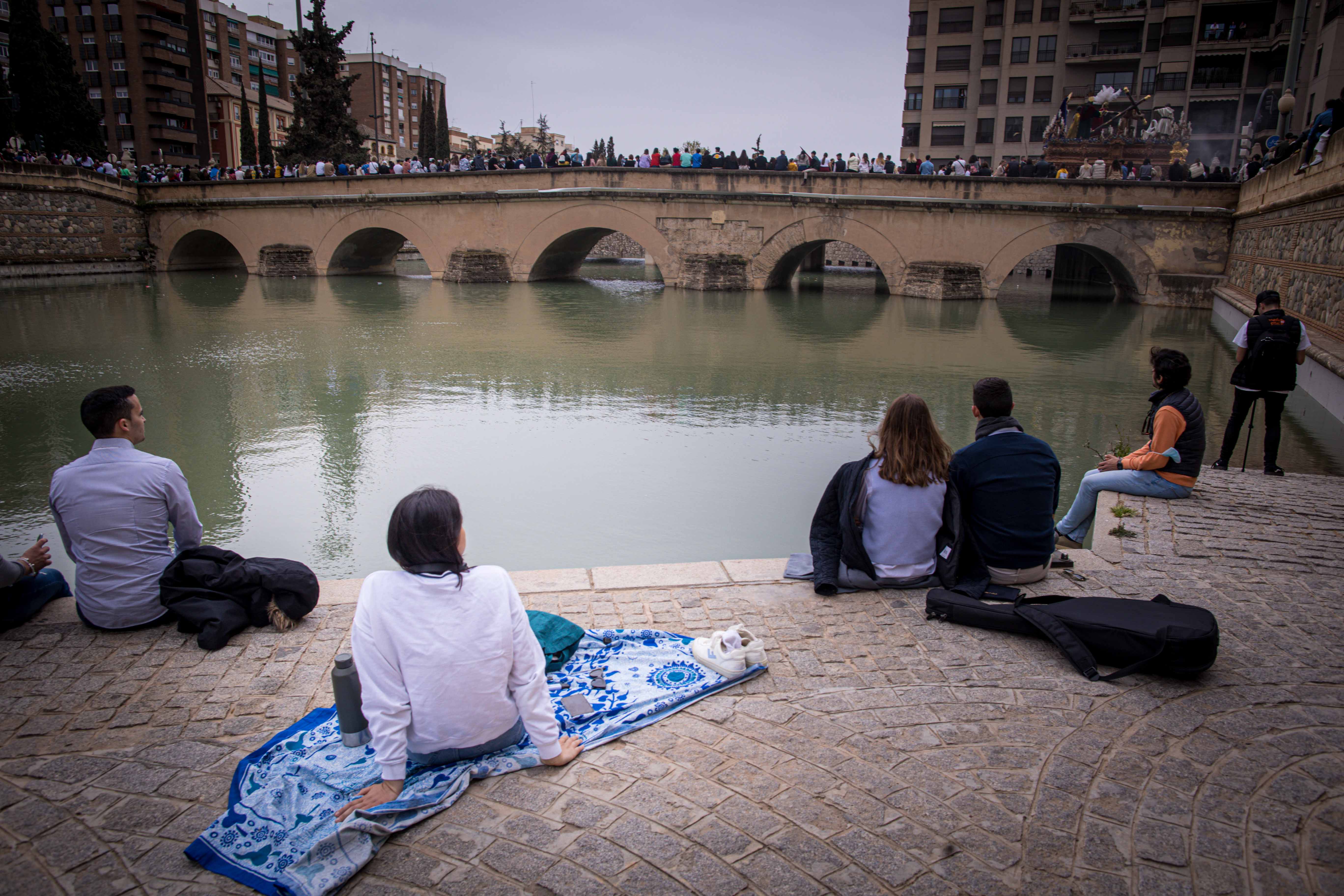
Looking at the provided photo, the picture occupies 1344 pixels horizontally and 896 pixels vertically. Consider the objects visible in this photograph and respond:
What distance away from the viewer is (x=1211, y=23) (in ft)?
122

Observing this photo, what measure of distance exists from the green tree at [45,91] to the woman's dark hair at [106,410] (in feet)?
137

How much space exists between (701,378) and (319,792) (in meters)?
9.61

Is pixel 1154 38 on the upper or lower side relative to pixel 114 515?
upper

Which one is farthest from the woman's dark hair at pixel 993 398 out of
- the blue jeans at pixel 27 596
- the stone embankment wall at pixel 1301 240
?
the stone embankment wall at pixel 1301 240

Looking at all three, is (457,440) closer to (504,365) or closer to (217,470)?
(217,470)

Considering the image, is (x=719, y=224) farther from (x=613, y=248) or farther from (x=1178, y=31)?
(x=1178, y=31)

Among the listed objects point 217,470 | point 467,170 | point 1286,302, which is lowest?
point 217,470

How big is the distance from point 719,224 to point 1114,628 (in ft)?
74.3

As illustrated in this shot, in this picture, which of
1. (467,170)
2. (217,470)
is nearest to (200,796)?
(217,470)

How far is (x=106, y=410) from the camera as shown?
12.0 ft

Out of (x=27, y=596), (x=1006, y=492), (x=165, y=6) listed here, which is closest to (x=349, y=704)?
(x=27, y=596)

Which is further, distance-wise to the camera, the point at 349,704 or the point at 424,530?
the point at 349,704

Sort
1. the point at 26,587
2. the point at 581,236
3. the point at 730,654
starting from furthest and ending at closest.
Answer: the point at 581,236, the point at 26,587, the point at 730,654

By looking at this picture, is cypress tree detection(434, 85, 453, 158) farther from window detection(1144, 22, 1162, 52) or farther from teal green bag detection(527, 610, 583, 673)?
teal green bag detection(527, 610, 583, 673)
